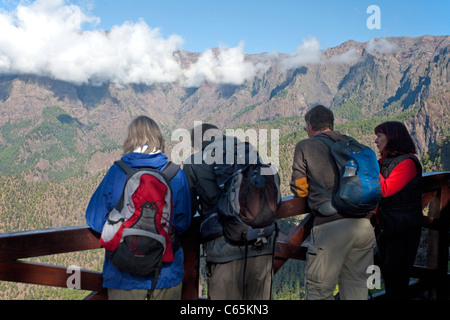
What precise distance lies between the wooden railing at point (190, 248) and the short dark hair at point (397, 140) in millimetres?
867

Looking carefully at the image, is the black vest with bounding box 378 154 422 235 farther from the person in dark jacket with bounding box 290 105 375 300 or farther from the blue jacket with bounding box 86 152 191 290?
the blue jacket with bounding box 86 152 191 290

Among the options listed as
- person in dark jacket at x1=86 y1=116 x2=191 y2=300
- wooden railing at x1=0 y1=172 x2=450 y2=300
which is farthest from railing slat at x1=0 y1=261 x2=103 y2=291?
person in dark jacket at x1=86 y1=116 x2=191 y2=300

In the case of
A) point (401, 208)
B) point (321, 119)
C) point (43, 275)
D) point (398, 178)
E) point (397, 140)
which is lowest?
point (43, 275)

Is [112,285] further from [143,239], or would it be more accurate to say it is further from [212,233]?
[212,233]

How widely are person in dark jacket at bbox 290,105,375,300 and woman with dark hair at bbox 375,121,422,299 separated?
19.4 inches

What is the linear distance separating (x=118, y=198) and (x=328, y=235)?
1.97m

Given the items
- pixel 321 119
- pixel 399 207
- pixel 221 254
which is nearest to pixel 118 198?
pixel 221 254

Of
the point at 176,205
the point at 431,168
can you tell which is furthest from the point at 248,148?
the point at 431,168

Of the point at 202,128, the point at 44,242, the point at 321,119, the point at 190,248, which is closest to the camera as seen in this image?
the point at 44,242

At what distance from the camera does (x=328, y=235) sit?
3.39 meters

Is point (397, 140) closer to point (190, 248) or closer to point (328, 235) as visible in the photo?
point (328, 235)

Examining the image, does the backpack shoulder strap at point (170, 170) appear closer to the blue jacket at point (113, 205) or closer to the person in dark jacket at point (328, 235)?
the blue jacket at point (113, 205)

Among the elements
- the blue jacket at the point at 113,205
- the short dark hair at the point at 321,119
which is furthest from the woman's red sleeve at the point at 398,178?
the blue jacket at the point at 113,205
